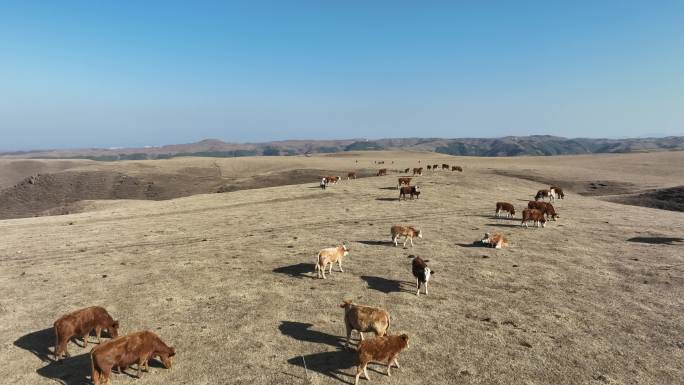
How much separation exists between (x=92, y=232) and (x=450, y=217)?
85.9 ft

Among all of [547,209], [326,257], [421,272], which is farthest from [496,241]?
[326,257]

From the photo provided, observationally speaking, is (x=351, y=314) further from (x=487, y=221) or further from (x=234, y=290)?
(x=487, y=221)

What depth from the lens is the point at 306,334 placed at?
1238 centimetres

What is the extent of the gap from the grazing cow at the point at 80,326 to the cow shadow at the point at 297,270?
7.21 metres

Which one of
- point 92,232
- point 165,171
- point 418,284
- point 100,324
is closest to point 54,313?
point 100,324

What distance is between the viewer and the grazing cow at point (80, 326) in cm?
1120

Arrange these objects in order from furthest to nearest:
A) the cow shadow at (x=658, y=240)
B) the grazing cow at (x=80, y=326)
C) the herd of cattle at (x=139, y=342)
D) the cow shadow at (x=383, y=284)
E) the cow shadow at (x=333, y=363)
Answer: the cow shadow at (x=658, y=240), the cow shadow at (x=383, y=284), the grazing cow at (x=80, y=326), the cow shadow at (x=333, y=363), the herd of cattle at (x=139, y=342)

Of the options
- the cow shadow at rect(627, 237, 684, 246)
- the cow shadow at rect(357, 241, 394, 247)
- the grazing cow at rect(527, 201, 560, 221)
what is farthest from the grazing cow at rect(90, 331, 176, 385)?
the grazing cow at rect(527, 201, 560, 221)

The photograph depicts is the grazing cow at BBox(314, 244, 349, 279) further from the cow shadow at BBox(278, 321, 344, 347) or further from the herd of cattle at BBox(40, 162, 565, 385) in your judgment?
the herd of cattle at BBox(40, 162, 565, 385)

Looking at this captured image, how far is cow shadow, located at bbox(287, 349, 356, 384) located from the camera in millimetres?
10391

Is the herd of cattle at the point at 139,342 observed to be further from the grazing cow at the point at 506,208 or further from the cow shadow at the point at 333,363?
the grazing cow at the point at 506,208

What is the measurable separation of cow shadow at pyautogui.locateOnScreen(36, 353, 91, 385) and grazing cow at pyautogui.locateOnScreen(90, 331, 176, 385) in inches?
19.8

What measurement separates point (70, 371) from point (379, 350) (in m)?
8.52

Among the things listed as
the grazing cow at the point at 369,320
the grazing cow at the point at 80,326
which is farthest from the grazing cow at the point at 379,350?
the grazing cow at the point at 80,326
